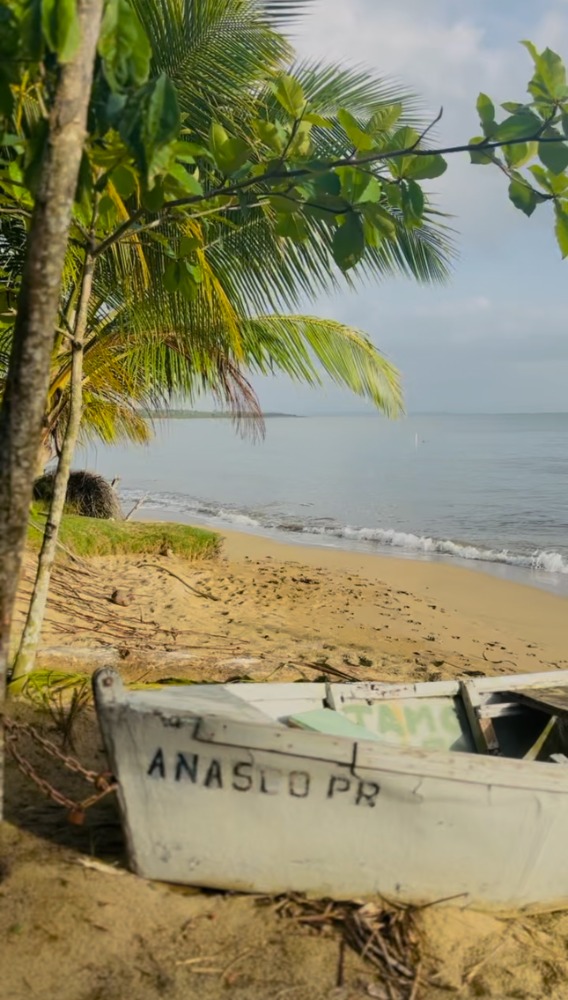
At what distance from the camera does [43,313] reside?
2441 mm

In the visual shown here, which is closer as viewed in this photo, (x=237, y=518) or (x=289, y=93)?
(x=289, y=93)

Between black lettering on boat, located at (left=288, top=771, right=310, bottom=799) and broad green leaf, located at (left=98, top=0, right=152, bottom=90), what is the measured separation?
A: 6.93 feet

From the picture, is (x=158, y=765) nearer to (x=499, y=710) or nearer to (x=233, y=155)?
(x=233, y=155)

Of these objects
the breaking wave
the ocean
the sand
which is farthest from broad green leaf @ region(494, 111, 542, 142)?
the breaking wave

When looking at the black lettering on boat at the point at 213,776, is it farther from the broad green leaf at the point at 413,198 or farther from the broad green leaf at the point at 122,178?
the broad green leaf at the point at 413,198

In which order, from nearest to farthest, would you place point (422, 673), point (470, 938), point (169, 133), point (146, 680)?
1. point (169, 133)
2. point (470, 938)
3. point (146, 680)
4. point (422, 673)

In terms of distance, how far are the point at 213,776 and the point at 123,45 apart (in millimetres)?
2162

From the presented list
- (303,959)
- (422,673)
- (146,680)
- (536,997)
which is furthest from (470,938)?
(422,673)

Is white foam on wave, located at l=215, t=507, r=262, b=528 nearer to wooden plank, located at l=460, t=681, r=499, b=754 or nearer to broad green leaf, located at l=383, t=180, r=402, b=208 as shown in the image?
wooden plank, located at l=460, t=681, r=499, b=754

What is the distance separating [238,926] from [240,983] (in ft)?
0.78

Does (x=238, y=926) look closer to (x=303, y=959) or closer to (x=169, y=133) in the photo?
(x=303, y=959)

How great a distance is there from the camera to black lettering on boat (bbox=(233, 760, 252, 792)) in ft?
8.91

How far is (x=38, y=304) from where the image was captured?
2.43 m

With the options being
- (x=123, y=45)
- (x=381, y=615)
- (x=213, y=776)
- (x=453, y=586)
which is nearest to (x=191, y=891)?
(x=213, y=776)
